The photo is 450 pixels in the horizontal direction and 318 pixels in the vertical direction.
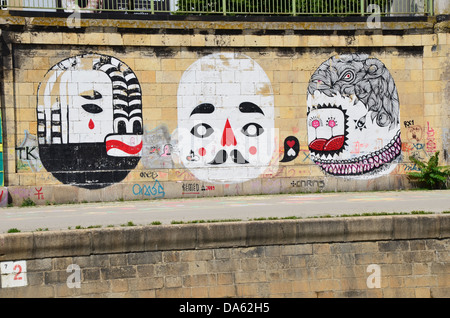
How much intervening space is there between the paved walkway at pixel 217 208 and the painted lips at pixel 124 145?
1.42 metres

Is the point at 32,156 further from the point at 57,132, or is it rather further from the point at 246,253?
the point at 246,253

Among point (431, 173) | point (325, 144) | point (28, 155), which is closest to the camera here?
point (28, 155)

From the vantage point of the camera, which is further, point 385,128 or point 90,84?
point 385,128

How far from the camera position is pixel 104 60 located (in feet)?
51.7

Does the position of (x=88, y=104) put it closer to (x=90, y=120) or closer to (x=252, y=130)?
(x=90, y=120)

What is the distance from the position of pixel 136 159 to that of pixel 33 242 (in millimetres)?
7165

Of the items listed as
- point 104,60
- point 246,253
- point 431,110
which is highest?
point 104,60

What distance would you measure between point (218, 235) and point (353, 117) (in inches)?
338

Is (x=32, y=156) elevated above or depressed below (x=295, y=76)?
below

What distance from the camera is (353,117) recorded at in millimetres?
16938

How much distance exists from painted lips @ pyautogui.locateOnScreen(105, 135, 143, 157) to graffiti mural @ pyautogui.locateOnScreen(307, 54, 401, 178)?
15.3 ft

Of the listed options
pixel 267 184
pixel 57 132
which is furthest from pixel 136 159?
pixel 267 184

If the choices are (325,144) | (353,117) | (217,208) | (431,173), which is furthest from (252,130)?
(431,173)
